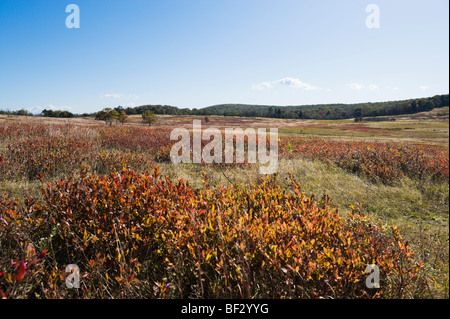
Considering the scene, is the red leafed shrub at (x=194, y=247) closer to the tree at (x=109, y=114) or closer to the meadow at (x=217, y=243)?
the meadow at (x=217, y=243)

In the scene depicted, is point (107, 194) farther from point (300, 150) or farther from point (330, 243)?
point (300, 150)

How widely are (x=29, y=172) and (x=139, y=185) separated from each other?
4.47 metres

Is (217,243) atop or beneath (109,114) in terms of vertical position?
beneath

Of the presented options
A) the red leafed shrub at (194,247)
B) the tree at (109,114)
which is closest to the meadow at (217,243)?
the red leafed shrub at (194,247)

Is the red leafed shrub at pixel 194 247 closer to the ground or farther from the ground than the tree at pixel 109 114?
closer to the ground

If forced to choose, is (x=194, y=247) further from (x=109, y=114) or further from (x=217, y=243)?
(x=109, y=114)

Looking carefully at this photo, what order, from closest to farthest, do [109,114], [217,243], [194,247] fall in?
[194,247] → [217,243] → [109,114]

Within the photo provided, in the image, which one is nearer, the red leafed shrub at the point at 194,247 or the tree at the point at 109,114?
the red leafed shrub at the point at 194,247

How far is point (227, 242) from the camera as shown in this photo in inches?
93.9

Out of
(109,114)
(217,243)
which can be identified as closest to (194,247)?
(217,243)

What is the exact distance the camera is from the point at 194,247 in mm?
2352

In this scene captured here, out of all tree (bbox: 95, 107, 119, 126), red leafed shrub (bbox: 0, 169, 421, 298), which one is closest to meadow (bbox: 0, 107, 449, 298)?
red leafed shrub (bbox: 0, 169, 421, 298)

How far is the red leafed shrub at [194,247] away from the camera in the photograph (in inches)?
82.7
